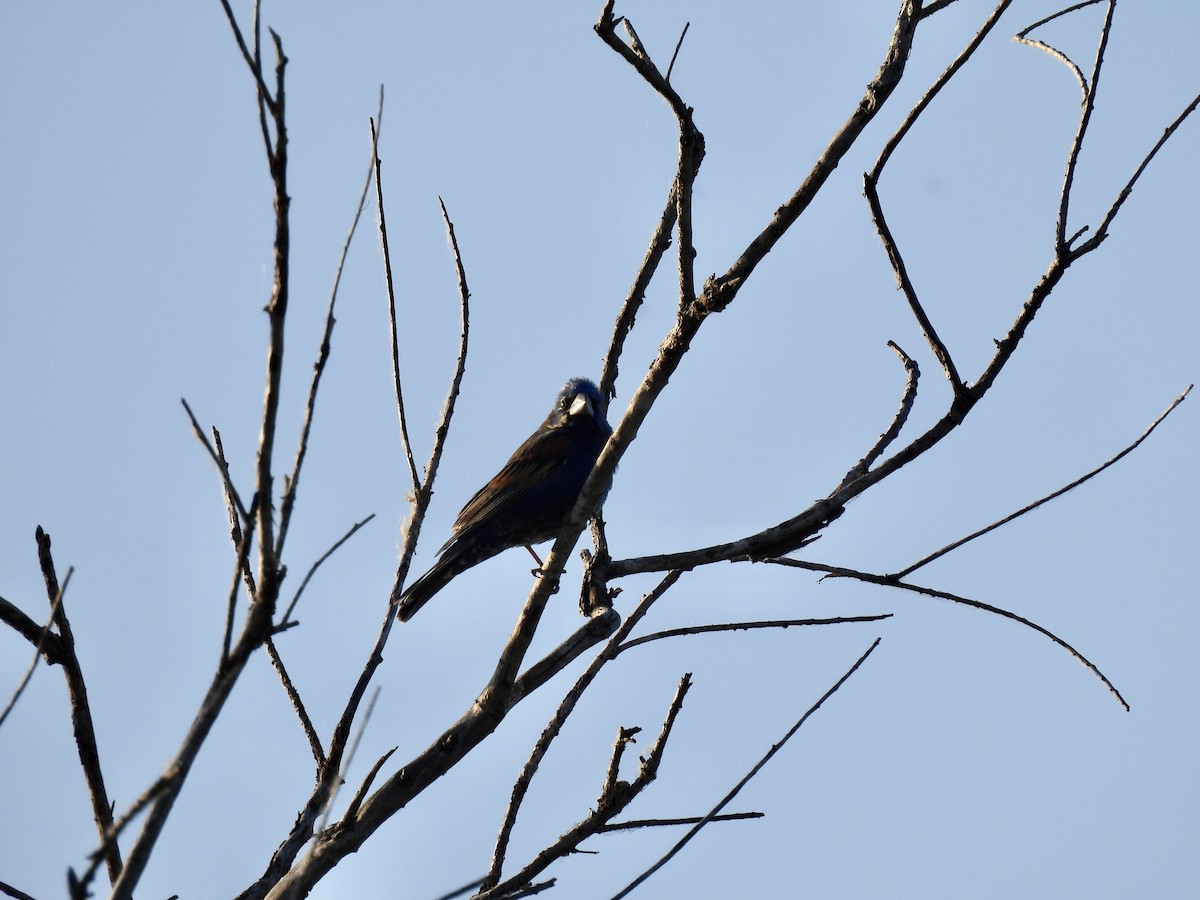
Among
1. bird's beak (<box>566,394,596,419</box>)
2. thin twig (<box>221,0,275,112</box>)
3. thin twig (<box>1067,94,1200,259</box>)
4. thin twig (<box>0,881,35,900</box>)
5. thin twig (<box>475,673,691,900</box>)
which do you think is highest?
bird's beak (<box>566,394,596,419</box>)

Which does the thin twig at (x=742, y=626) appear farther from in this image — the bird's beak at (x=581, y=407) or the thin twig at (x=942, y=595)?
the bird's beak at (x=581, y=407)

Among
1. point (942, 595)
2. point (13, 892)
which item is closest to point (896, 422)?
point (942, 595)

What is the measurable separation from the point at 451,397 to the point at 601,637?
95 centimetres

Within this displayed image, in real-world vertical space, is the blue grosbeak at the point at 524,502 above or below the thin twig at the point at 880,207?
above

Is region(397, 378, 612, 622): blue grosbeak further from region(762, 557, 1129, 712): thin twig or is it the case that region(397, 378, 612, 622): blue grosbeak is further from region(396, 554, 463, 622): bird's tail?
region(762, 557, 1129, 712): thin twig

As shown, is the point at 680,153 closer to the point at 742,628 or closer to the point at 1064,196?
the point at 1064,196

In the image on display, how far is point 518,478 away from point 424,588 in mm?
1017

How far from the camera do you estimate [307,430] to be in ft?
7.17

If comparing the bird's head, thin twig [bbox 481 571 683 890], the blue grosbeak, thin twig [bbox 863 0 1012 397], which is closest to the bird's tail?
the blue grosbeak

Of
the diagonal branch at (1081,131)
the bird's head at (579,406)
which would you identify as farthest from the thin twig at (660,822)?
the bird's head at (579,406)

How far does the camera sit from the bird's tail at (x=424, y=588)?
6309mm

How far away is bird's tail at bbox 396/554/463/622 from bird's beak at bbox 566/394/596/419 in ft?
5.27

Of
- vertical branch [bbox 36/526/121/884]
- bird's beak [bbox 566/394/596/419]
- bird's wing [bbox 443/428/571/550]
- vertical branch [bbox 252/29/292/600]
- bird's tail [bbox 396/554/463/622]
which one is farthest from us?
bird's beak [bbox 566/394/596/419]

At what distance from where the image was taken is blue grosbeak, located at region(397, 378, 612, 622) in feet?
21.2
